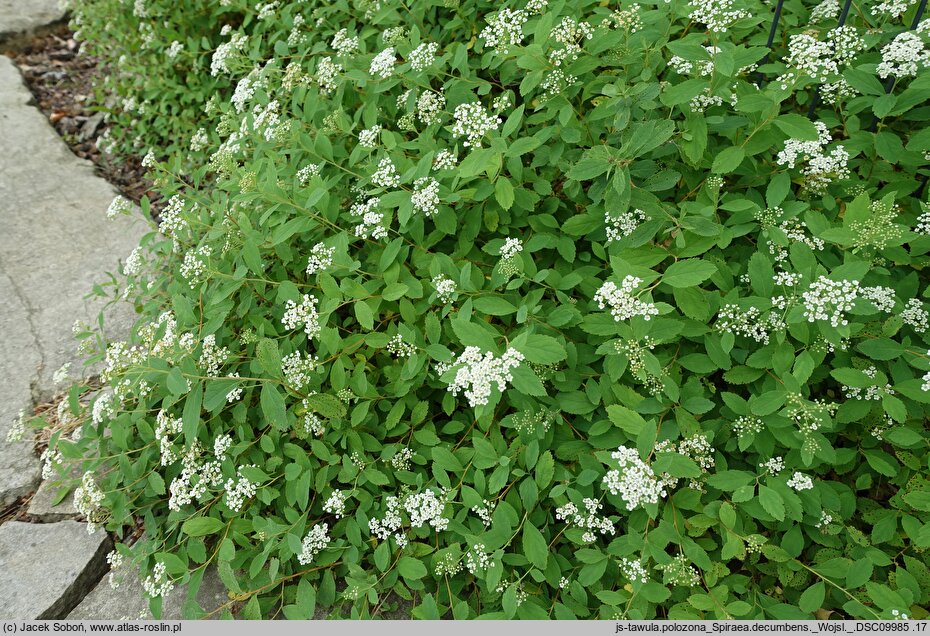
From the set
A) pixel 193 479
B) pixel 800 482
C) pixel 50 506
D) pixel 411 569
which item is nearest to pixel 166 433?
pixel 193 479

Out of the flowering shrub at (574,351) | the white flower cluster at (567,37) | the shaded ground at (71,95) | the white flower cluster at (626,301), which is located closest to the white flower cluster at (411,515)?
the flowering shrub at (574,351)

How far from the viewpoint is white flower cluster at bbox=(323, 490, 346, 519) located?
2.68m

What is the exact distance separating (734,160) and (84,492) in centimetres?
343

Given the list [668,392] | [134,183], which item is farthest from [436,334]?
[134,183]

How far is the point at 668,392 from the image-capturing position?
244cm

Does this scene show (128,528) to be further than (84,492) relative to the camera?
Yes

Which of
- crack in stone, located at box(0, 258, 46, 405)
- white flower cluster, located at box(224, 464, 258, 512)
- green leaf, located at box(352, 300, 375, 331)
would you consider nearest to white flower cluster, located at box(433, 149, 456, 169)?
green leaf, located at box(352, 300, 375, 331)

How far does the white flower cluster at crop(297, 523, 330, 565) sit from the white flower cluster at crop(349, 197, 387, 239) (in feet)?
4.51

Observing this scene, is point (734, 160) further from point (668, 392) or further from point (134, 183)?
point (134, 183)

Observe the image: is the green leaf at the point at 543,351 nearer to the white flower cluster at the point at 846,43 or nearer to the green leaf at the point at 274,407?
the green leaf at the point at 274,407

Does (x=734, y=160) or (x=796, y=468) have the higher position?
(x=734, y=160)

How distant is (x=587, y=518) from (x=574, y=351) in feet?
2.35

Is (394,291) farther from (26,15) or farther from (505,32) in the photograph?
(26,15)

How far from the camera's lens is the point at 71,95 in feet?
21.0
